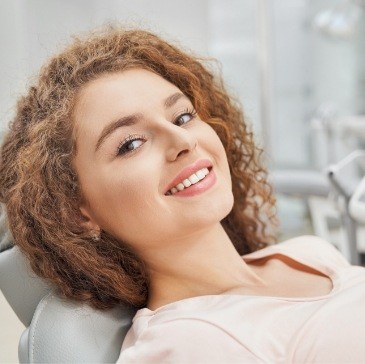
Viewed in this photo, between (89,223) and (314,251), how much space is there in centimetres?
56

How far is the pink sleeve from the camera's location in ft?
3.47

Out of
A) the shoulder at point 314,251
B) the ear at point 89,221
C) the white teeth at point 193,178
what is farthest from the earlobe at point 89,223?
the shoulder at point 314,251

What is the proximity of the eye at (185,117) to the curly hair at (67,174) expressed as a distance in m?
0.11

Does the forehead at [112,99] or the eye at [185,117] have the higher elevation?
the forehead at [112,99]

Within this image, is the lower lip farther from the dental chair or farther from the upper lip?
the dental chair

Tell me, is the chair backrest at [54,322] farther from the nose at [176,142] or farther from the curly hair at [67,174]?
the nose at [176,142]

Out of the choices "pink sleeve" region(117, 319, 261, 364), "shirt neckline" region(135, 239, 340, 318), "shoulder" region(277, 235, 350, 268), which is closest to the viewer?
"pink sleeve" region(117, 319, 261, 364)

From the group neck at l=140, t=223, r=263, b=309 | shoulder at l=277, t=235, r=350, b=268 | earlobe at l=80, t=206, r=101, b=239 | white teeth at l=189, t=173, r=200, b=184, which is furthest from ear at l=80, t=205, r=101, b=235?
shoulder at l=277, t=235, r=350, b=268

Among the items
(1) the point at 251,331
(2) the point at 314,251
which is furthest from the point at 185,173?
(2) the point at 314,251

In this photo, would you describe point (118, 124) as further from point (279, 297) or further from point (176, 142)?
point (279, 297)

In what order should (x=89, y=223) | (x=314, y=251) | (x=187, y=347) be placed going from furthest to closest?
(x=314, y=251)
(x=89, y=223)
(x=187, y=347)

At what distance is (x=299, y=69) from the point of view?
4.57 metres

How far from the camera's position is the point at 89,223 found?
130cm

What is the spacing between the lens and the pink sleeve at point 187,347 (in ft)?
3.47
